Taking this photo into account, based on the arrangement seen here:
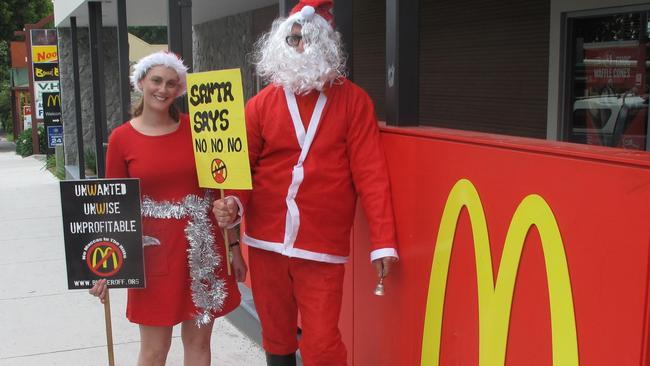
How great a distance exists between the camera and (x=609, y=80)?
20.2 ft

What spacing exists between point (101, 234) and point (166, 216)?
30 cm

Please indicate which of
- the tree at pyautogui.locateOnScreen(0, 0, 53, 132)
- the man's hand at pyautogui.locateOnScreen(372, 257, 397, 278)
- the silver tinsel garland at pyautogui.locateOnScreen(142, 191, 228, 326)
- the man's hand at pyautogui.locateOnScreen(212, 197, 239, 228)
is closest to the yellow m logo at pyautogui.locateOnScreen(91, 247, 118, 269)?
the silver tinsel garland at pyautogui.locateOnScreen(142, 191, 228, 326)

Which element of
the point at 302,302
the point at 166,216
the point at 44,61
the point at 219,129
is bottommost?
the point at 302,302

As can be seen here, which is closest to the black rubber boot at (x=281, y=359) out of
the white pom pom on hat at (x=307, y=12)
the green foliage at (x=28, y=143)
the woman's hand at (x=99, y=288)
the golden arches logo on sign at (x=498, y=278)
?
the golden arches logo on sign at (x=498, y=278)

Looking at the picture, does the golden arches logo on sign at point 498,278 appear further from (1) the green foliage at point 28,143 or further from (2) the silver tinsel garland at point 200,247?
(1) the green foliage at point 28,143

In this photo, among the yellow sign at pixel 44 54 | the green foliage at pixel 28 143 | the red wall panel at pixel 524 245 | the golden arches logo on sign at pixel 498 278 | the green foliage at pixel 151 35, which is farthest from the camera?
the green foliage at pixel 151 35

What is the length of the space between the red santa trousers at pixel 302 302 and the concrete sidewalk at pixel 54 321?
1.39m

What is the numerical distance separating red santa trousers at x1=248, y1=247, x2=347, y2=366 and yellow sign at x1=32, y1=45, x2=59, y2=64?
14.8 m

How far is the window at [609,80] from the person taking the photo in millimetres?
5879

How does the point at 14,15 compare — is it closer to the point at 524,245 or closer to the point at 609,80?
the point at 609,80

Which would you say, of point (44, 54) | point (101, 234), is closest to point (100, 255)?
point (101, 234)

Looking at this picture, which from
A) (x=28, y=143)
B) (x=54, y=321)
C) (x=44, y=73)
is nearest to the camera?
A: (x=54, y=321)

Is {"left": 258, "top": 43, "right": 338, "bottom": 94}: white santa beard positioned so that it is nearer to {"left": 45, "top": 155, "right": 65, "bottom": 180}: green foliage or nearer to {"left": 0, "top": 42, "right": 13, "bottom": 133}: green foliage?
{"left": 45, "top": 155, "right": 65, "bottom": 180}: green foliage

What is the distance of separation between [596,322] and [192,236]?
175 cm
